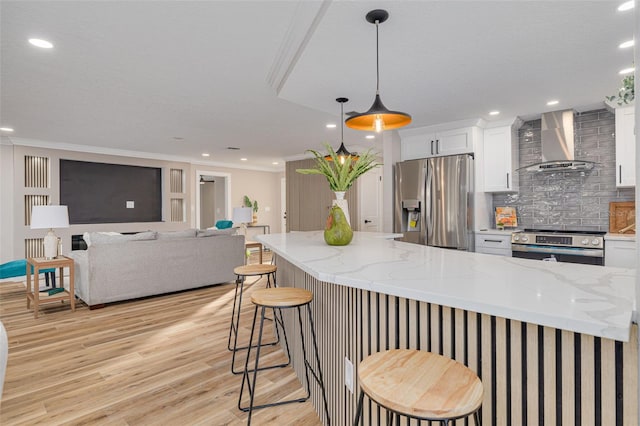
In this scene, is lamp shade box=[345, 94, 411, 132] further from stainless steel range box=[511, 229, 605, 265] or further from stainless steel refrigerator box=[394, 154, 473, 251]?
stainless steel range box=[511, 229, 605, 265]

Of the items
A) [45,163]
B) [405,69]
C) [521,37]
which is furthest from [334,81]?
[45,163]

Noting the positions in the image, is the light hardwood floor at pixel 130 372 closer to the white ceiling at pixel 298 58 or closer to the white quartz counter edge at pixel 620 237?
the white ceiling at pixel 298 58

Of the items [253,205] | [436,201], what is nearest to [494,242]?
[436,201]

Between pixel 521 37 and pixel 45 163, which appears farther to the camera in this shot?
pixel 45 163

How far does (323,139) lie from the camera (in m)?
5.83

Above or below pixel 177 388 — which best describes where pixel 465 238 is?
above

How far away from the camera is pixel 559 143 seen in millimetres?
3867

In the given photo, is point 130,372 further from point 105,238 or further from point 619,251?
point 619,251

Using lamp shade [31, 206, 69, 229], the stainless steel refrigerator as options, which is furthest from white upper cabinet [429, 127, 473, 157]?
lamp shade [31, 206, 69, 229]

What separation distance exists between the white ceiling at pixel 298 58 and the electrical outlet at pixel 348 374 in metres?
1.86

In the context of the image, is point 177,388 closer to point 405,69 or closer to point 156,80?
point 156,80

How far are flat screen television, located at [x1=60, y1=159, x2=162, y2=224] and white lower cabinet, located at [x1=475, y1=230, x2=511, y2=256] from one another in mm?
6589

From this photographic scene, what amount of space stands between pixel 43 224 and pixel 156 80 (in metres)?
2.29

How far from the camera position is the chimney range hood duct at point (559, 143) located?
3814mm
